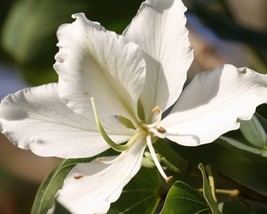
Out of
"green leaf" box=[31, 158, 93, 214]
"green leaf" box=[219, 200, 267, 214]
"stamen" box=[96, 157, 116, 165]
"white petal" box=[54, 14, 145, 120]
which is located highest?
"white petal" box=[54, 14, 145, 120]

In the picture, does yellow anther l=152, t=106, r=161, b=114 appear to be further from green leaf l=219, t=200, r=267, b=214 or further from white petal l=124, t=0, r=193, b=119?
green leaf l=219, t=200, r=267, b=214

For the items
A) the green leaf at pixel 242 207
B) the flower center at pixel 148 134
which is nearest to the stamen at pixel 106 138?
the flower center at pixel 148 134

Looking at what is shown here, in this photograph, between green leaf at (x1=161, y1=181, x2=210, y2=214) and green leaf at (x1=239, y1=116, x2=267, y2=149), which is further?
green leaf at (x1=239, y1=116, x2=267, y2=149)

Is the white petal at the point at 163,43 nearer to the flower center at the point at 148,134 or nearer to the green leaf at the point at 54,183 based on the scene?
the flower center at the point at 148,134

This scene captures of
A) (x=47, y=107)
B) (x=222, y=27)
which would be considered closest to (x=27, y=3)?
(x=222, y=27)

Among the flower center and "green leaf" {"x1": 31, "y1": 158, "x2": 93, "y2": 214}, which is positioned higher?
the flower center

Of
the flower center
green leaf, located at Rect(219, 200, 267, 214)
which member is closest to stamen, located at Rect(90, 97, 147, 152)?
the flower center

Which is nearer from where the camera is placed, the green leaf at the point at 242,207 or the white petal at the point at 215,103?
the white petal at the point at 215,103

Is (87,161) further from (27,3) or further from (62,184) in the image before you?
(27,3)
